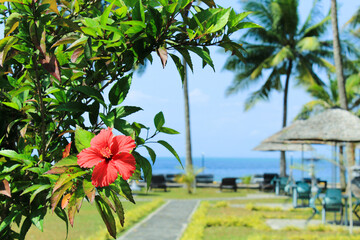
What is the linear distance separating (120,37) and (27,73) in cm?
44

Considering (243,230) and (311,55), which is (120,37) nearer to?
(243,230)

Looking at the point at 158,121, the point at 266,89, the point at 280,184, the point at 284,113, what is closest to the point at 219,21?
the point at 158,121

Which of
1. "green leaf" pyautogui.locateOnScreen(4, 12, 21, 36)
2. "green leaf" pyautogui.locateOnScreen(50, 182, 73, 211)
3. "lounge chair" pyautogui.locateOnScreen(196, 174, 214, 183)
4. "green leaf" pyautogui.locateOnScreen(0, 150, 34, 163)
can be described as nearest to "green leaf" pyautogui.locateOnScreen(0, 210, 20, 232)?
"green leaf" pyautogui.locateOnScreen(0, 150, 34, 163)

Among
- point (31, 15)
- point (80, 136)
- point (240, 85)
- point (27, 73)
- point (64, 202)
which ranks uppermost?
point (240, 85)

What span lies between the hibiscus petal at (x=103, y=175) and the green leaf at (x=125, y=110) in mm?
288

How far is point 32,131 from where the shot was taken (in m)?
1.70

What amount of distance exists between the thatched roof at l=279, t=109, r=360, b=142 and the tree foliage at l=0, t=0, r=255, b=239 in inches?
399

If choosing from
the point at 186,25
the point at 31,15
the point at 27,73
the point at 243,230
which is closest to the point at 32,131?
the point at 27,73

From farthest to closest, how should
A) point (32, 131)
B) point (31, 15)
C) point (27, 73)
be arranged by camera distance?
1. point (32, 131)
2. point (27, 73)
3. point (31, 15)

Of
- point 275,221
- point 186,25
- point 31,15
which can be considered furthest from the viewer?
point 275,221

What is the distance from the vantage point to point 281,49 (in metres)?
24.5

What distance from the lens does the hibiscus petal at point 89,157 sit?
1.02 meters

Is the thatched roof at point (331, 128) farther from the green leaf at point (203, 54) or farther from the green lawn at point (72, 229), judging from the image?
the green leaf at point (203, 54)

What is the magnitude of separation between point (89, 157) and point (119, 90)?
327 mm
